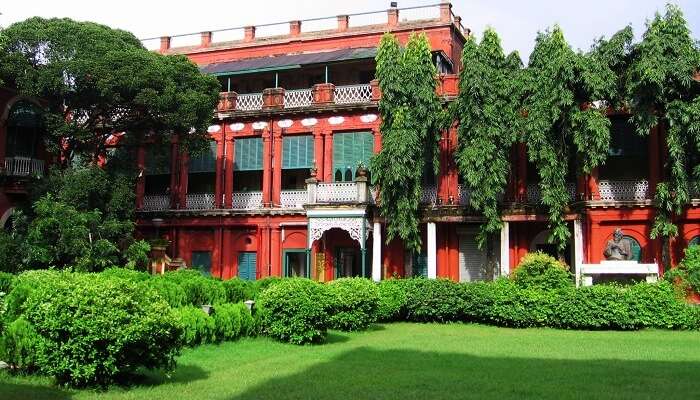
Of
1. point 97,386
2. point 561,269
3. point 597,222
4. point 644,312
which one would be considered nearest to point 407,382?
point 97,386

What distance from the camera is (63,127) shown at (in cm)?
2094

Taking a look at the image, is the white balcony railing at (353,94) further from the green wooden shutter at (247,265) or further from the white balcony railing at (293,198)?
the green wooden shutter at (247,265)

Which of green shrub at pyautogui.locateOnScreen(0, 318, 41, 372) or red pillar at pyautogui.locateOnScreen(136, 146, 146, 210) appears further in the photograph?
red pillar at pyautogui.locateOnScreen(136, 146, 146, 210)

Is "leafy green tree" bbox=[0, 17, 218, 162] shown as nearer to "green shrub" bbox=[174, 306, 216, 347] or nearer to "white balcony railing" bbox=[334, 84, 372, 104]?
"white balcony railing" bbox=[334, 84, 372, 104]

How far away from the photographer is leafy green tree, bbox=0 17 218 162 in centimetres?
2033

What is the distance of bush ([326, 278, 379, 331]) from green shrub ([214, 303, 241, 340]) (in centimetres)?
183

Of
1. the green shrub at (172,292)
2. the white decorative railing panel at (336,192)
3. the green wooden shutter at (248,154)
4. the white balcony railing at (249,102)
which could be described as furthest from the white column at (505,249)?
the green shrub at (172,292)

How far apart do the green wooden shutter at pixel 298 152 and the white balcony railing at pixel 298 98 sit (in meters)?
1.16

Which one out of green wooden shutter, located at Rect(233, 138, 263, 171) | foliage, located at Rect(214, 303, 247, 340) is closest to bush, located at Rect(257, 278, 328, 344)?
foliage, located at Rect(214, 303, 247, 340)

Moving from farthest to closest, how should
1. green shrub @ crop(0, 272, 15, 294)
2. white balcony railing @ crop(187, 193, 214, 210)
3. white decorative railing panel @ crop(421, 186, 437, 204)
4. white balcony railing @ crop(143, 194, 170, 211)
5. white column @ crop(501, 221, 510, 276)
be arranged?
white balcony railing @ crop(143, 194, 170, 211) < white balcony railing @ crop(187, 193, 214, 210) < white decorative railing panel @ crop(421, 186, 437, 204) < white column @ crop(501, 221, 510, 276) < green shrub @ crop(0, 272, 15, 294)

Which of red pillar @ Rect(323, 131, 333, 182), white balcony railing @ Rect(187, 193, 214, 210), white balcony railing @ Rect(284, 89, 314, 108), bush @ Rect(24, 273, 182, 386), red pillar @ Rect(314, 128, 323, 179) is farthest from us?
white balcony railing @ Rect(187, 193, 214, 210)

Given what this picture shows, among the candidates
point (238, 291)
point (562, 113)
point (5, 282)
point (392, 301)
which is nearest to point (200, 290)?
point (238, 291)

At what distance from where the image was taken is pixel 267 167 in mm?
25250

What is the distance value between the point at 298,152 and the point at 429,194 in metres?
5.17
